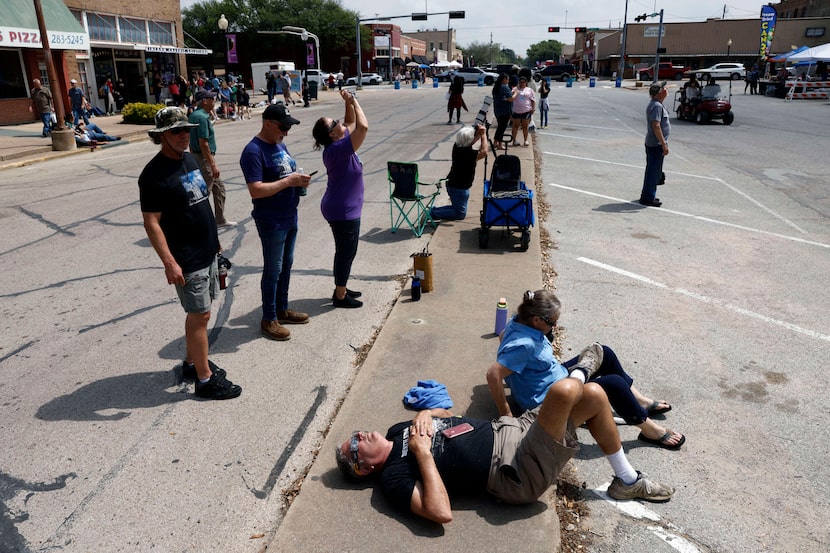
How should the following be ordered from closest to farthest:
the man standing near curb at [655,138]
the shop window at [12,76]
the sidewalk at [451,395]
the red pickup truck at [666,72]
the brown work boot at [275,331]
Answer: the sidewalk at [451,395] → the brown work boot at [275,331] → the man standing near curb at [655,138] → the shop window at [12,76] → the red pickup truck at [666,72]

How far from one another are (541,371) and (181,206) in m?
2.55

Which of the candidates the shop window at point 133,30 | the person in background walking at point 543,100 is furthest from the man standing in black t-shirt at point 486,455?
the shop window at point 133,30

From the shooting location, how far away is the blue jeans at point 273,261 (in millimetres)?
5020

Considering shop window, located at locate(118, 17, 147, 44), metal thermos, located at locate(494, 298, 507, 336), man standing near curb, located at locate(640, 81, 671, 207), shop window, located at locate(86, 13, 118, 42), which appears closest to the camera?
metal thermos, located at locate(494, 298, 507, 336)

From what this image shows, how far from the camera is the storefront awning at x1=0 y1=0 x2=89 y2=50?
62.7 feet

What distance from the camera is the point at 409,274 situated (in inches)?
273

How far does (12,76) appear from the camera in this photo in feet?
72.9

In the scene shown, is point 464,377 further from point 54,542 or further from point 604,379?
point 54,542

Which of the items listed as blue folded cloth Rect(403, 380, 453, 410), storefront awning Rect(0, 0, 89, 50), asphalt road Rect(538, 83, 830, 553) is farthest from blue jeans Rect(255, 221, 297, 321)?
storefront awning Rect(0, 0, 89, 50)

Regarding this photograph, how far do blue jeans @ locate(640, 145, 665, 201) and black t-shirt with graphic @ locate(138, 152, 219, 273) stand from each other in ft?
25.9

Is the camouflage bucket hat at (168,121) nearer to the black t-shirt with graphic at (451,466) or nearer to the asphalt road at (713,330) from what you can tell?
the black t-shirt with graphic at (451,466)

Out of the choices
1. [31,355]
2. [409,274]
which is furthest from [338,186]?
[31,355]

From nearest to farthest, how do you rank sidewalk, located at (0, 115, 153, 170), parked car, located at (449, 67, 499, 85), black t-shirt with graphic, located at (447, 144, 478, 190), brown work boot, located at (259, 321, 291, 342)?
brown work boot, located at (259, 321, 291, 342) < black t-shirt with graphic, located at (447, 144, 478, 190) < sidewalk, located at (0, 115, 153, 170) < parked car, located at (449, 67, 499, 85)

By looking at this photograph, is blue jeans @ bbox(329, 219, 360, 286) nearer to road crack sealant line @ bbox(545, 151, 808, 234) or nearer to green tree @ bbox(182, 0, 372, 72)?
road crack sealant line @ bbox(545, 151, 808, 234)
